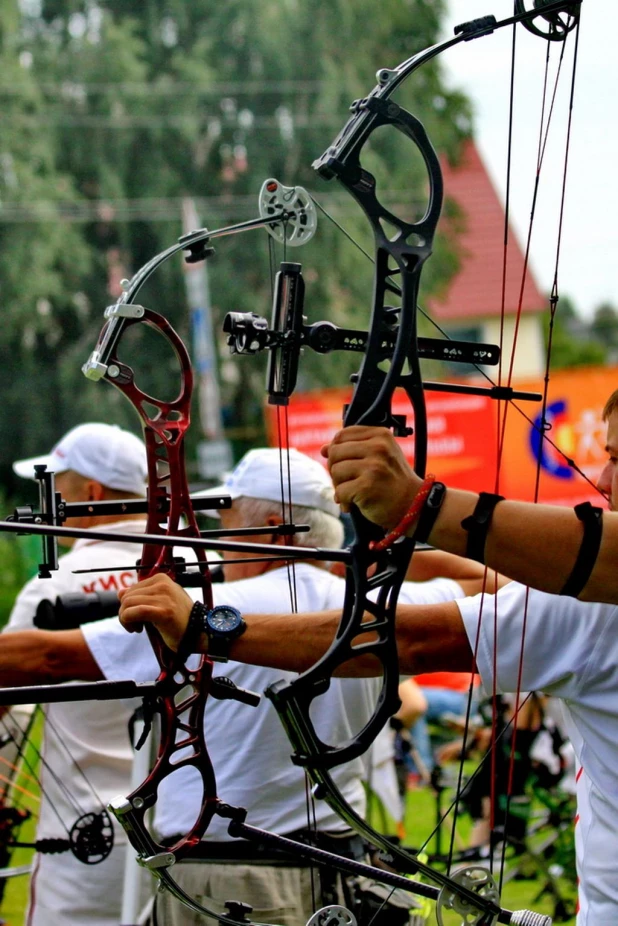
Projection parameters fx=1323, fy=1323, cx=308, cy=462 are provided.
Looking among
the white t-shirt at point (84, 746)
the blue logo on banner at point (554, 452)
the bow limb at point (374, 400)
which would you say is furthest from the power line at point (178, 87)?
the bow limb at point (374, 400)

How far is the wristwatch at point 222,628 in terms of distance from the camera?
6.57 feet

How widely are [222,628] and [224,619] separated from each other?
0.06 ft

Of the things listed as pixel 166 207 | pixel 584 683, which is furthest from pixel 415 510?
pixel 166 207

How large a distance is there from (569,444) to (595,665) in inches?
Answer: 424

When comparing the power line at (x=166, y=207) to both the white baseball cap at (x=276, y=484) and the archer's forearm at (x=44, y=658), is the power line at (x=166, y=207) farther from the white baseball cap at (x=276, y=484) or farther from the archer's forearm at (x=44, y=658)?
the archer's forearm at (x=44, y=658)

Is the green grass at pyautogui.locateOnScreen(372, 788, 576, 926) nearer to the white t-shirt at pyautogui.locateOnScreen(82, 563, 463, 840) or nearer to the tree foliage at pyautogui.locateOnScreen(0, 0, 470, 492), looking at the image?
the white t-shirt at pyautogui.locateOnScreen(82, 563, 463, 840)

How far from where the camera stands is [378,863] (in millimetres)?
2924

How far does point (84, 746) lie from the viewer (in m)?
3.34

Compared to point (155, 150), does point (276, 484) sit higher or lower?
lower

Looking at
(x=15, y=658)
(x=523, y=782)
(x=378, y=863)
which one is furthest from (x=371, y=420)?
(x=523, y=782)

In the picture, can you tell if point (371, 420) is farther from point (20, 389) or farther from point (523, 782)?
point (20, 389)

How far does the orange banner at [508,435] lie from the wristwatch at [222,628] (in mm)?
10007

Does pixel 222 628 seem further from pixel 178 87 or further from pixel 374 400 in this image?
pixel 178 87

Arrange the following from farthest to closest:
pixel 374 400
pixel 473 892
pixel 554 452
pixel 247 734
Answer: pixel 554 452
pixel 247 734
pixel 473 892
pixel 374 400
